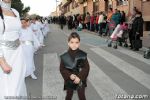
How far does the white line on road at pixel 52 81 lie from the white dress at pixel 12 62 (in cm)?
260

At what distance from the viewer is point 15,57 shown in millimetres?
4898

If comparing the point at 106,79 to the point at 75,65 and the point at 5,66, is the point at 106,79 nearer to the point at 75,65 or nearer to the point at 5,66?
the point at 75,65

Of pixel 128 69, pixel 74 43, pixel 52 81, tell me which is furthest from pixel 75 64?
pixel 128 69

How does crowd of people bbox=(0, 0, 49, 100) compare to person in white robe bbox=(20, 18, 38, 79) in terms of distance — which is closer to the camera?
crowd of people bbox=(0, 0, 49, 100)

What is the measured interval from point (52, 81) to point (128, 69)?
2.69m

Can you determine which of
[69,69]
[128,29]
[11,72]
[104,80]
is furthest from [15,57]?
[128,29]

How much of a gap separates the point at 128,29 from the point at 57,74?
7.23 metres

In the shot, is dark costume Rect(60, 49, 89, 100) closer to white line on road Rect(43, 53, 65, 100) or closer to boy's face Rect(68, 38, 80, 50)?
boy's face Rect(68, 38, 80, 50)

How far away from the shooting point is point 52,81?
9297 mm

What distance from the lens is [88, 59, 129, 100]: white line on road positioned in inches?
305

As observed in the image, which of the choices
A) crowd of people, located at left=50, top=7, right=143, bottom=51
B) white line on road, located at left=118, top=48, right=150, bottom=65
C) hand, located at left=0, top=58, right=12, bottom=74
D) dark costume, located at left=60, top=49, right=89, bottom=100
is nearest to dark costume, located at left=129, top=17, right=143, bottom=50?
crowd of people, located at left=50, top=7, right=143, bottom=51

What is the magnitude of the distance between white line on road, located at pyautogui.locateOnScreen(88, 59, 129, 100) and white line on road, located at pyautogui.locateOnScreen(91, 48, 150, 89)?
0.67 meters

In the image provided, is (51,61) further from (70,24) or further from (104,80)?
(70,24)

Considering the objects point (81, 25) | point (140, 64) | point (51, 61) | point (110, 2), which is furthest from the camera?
point (81, 25)
